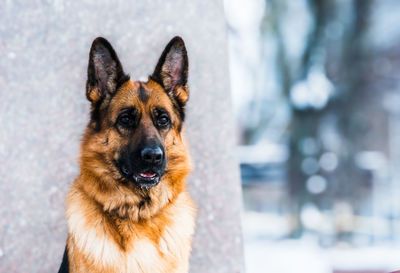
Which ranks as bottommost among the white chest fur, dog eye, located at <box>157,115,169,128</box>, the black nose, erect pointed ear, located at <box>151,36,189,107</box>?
the white chest fur

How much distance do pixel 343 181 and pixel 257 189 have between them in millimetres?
4381

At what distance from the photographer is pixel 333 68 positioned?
8219 millimetres

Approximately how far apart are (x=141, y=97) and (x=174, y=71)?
0.25m

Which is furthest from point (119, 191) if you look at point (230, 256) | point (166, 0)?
point (166, 0)

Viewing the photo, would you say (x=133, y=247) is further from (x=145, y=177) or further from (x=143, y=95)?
(x=143, y=95)

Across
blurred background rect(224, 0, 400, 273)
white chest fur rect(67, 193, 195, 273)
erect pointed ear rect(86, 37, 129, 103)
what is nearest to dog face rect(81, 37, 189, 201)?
erect pointed ear rect(86, 37, 129, 103)

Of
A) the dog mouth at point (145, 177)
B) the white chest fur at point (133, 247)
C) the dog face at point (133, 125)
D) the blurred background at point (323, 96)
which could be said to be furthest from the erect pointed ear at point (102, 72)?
the blurred background at point (323, 96)

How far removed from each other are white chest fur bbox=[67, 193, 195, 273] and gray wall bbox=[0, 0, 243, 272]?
13.7 inches

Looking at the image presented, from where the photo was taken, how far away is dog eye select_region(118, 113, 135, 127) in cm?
218

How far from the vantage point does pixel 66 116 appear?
2465 mm

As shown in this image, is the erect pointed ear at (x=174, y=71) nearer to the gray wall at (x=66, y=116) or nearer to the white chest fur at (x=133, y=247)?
the gray wall at (x=66, y=116)

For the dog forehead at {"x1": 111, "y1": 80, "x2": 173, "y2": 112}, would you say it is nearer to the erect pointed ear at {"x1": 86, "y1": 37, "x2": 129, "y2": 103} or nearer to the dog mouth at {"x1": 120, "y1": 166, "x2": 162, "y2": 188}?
the erect pointed ear at {"x1": 86, "y1": 37, "x2": 129, "y2": 103}

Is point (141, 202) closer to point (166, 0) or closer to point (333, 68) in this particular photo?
point (166, 0)

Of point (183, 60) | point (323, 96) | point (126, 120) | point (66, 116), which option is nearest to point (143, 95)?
point (126, 120)
